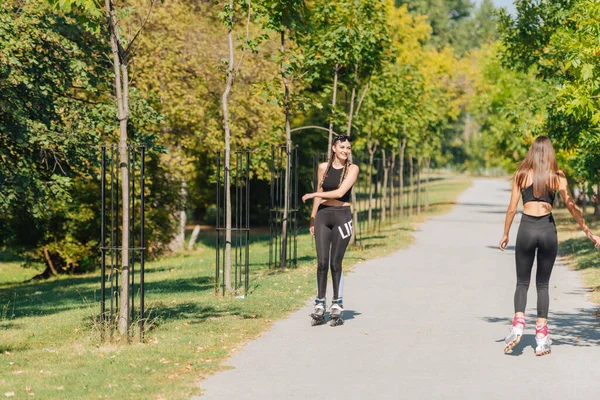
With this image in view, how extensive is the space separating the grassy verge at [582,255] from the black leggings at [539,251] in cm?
386

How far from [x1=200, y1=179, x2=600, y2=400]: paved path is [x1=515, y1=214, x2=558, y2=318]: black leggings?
0.46 meters

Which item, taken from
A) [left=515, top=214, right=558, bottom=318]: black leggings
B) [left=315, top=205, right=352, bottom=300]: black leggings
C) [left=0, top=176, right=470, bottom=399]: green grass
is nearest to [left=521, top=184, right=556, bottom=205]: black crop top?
[left=515, top=214, right=558, bottom=318]: black leggings

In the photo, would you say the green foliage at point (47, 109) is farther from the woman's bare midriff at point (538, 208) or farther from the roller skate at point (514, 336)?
the roller skate at point (514, 336)

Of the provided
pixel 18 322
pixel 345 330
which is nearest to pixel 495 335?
pixel 345 330

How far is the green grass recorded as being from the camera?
664 cm

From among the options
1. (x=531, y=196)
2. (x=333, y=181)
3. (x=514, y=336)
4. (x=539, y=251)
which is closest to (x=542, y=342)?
(x=514, y=336)

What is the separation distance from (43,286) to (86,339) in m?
11.6

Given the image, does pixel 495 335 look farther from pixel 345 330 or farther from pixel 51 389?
pixel 51 389

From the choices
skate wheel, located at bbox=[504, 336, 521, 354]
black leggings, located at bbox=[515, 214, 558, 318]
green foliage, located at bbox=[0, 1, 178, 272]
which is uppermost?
green foliage, located at bbox=[0, 1, 178, 272]

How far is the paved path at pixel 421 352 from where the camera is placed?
6.54 m

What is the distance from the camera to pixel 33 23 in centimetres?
1589

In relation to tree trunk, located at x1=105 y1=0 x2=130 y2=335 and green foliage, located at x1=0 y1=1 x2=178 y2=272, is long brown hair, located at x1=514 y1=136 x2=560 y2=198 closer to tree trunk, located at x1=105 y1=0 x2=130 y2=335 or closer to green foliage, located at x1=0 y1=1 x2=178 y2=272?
tree trunk, located at x1=105 y1=0 x2=130 y2=335

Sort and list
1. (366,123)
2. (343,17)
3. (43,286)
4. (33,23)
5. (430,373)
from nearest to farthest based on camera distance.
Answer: (430,373), (33,23), (343,17), (43,286), (366,123)

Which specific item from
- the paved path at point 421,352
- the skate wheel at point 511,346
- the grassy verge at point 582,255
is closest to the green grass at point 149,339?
the paved path at point 421,352
